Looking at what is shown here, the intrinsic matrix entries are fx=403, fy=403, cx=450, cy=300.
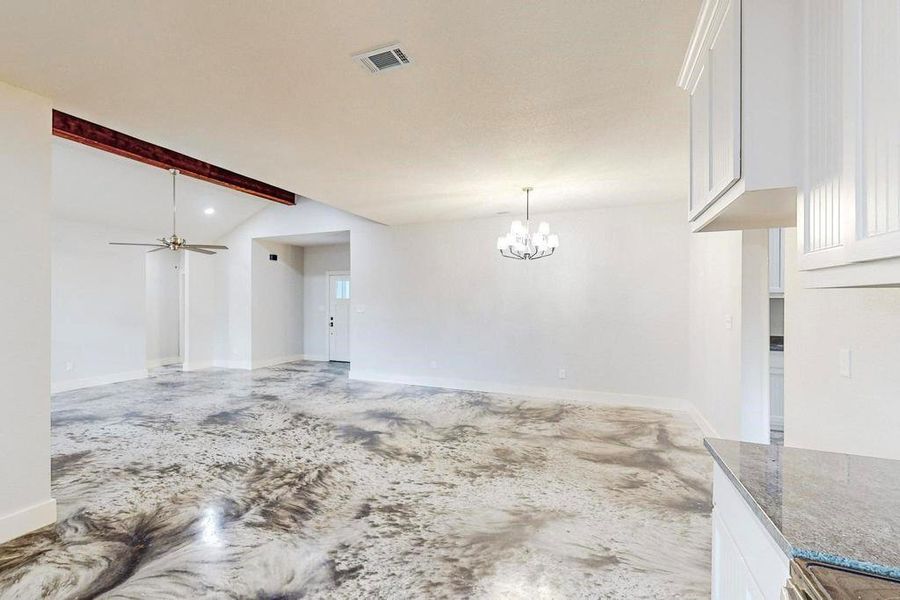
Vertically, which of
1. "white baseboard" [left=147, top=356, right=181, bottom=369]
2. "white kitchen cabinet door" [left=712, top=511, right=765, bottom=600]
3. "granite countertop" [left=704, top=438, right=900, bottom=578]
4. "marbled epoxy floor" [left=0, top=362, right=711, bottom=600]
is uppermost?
"granite countertop" [left=704, top=438, right=900, bottom=578]

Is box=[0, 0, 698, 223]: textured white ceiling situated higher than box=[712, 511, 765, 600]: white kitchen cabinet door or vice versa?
box=[0, 0, 698, 223]: textured white ceiling

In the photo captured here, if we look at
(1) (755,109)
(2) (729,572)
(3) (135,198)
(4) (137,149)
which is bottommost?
(2) (729,572)

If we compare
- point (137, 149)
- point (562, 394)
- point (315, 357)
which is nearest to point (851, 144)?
point (562, 394)

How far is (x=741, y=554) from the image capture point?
3.72ft

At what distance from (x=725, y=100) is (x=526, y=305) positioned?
461cm

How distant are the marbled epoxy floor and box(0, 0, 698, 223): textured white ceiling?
2638mm

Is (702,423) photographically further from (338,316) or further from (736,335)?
(338,316)

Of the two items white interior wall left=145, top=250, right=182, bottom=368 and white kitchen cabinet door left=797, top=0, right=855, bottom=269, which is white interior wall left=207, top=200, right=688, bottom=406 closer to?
A: white interior wall left=145, top=250, right=182, bottom=368

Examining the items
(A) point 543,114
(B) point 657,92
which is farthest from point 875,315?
(A) point 543,114

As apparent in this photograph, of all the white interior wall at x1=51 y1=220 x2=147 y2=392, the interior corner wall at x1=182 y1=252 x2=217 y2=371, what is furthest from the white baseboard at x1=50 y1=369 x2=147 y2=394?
the interior corner wall at x1=182 y1=252 x2=217 y2=371

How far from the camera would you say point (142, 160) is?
463 centimetres

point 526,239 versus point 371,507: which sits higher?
point 526,239

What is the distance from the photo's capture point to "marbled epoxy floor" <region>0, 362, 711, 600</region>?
2.03m

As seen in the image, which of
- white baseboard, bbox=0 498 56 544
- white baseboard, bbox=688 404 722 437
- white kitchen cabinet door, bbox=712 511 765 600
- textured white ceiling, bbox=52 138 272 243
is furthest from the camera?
textured white ceiling, bbox=52 138 272 243
